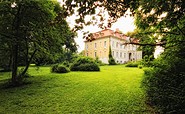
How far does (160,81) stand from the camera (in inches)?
220

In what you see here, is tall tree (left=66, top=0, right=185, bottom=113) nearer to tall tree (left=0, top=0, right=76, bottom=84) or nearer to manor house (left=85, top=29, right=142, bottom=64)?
tall tree (left=0, top=0, right=76, bottom=84)

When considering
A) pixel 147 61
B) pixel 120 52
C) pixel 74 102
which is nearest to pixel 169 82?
pixel 147 61

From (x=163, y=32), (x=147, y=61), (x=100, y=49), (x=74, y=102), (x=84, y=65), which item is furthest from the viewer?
(x=100, y=49)

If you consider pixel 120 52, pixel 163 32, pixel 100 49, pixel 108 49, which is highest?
pixel 100 49

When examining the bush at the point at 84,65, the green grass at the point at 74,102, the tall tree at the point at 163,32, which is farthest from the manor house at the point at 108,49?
the tall tree at the point at 163,32

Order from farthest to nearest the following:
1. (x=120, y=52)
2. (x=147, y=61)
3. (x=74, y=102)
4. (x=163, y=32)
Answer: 1. (x=120, y=52)
2. (x=74, y=102)
3. (x=147, y=61)
4. (x=163, y=32)

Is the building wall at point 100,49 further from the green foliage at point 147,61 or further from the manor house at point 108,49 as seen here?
the green foliage at point 147,61

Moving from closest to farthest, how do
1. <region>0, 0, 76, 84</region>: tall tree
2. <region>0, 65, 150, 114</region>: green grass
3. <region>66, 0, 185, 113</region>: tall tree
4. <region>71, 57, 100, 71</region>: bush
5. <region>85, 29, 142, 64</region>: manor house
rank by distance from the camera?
1. <region>66, 0, 185, 113</region>: tall tree
2. <region>0, 65, 150, 114</region>: green grass
3. <region>0, 0, 76, 84</region>: tall tree
4. <region>71, 57, 100, 71</region>: bush
5. <region>85, 29, 142, 64</region>: manor house

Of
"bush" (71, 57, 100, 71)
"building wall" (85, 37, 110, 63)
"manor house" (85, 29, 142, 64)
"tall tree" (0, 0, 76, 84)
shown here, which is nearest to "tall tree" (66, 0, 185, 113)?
"tall tree" (0, 0, 76, 84)

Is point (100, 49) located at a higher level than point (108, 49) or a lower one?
higher

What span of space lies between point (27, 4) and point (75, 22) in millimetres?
7418

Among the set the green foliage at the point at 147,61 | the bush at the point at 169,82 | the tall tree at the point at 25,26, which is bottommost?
the bush at the point at 169,82

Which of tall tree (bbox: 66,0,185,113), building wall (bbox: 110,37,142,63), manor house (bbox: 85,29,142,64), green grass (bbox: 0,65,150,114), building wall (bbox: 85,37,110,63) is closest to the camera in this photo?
tall tree (bbox: 66,0,185,113)

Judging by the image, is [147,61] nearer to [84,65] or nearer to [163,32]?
[163,32]
